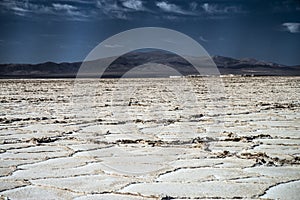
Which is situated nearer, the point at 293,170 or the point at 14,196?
the point at 14,196

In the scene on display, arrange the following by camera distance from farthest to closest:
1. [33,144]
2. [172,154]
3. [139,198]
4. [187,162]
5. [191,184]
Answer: [33,144], [172,154], [187,162], [191,184], [139,198]

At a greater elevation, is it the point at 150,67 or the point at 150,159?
the point at 150,67

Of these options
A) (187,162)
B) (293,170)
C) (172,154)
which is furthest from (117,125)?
(293,170)

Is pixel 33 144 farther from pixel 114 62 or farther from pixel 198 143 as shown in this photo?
pixel 114 62

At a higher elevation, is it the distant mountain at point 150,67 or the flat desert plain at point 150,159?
the distant mountain at point 150,67

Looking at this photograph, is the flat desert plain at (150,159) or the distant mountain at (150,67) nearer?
the flat desert plain at (150,159)

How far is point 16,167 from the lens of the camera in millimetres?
3447

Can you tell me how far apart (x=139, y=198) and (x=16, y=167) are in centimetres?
118

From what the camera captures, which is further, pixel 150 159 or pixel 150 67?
pixel 150 67

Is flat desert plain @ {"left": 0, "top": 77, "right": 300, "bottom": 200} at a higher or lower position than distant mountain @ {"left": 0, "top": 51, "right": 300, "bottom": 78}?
lower

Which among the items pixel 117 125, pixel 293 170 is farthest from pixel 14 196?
pixel 117 125

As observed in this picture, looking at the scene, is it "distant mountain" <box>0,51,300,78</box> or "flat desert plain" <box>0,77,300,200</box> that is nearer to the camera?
"flat desert plain" <box>0,77,300,200</box>

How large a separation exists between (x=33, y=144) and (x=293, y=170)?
7.43 ft

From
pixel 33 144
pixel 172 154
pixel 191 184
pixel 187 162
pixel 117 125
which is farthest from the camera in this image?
pixel 117 125
